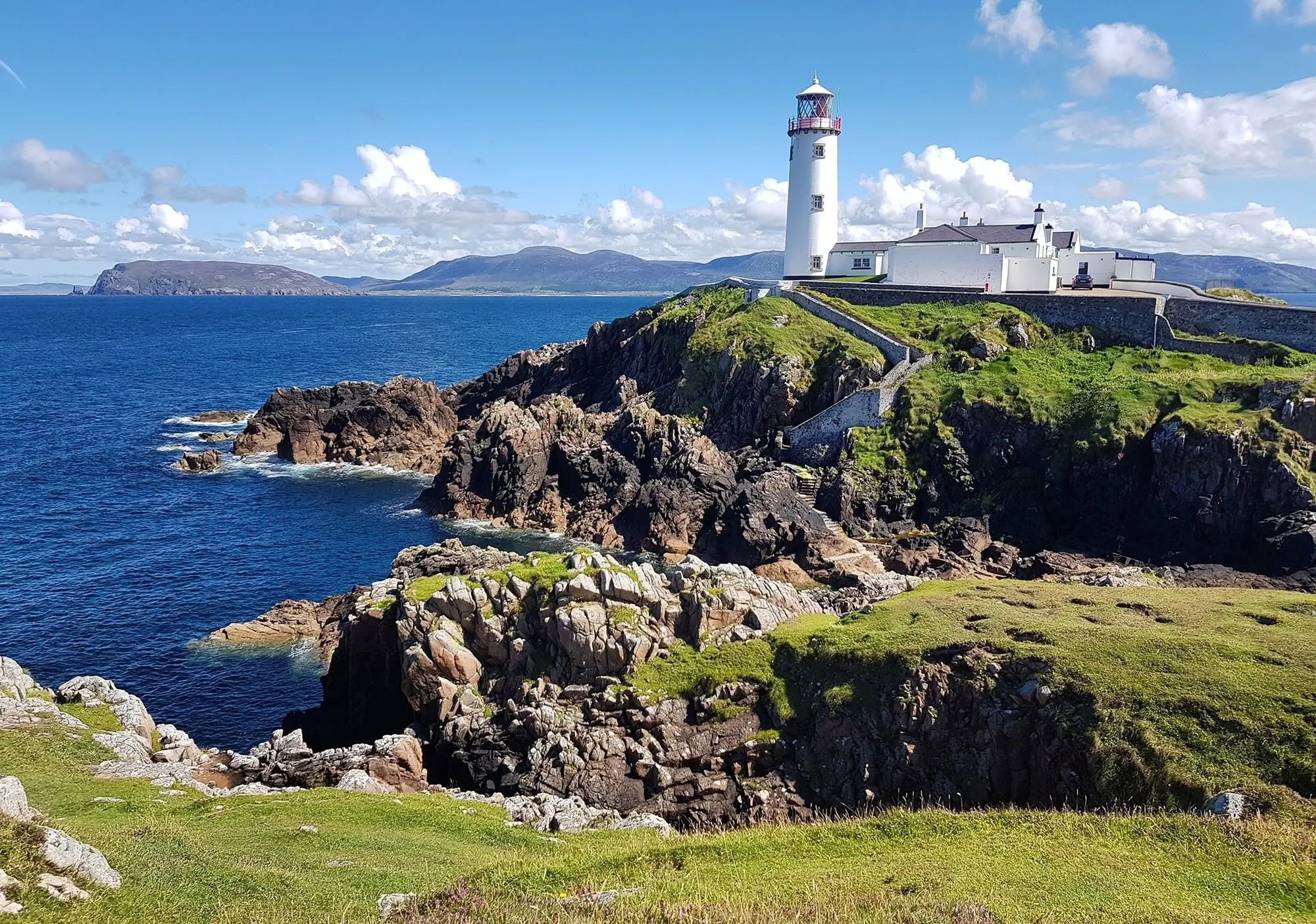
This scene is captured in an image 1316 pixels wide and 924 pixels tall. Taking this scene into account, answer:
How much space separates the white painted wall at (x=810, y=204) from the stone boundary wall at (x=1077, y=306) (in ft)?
37.4

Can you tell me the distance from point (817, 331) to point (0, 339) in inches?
7262

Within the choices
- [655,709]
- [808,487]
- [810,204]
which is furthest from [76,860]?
[810,204]

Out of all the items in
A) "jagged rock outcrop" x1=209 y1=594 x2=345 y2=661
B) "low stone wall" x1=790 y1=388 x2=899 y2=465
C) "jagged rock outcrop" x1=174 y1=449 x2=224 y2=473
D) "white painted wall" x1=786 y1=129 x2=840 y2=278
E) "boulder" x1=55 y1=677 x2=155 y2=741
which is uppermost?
"white painted wall" x1=786 y1=129 x2=840 y2=278

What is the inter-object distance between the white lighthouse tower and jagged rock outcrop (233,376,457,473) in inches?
1499

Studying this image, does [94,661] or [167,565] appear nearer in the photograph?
[94,661]

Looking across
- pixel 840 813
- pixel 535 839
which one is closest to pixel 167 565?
pixel 535 839

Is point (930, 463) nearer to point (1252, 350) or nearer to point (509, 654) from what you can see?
point (1252, 350)

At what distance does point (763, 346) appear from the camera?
71938 millimetres

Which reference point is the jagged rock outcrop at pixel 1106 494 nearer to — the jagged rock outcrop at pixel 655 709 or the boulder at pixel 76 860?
the jagged rock outcrop at pixel 655 709

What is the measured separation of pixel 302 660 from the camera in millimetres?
42531

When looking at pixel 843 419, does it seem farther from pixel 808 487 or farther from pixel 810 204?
pixel 810 204

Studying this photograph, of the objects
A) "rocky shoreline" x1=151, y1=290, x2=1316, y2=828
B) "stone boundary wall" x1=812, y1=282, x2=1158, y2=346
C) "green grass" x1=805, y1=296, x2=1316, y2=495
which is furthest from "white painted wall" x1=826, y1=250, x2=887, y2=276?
"green grass" x1=805, y1=296, x2=1316, y2=495

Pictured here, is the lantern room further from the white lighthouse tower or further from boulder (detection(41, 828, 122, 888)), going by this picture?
boulder (detection(41, 828, 122, 888))

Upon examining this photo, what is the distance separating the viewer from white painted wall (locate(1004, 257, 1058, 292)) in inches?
2948
